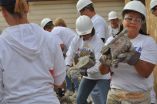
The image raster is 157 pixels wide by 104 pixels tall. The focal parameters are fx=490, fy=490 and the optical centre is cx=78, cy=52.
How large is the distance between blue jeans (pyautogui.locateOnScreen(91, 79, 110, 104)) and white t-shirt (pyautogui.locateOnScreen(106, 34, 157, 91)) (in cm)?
237

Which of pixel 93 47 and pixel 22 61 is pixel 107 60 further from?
pixel 93 47

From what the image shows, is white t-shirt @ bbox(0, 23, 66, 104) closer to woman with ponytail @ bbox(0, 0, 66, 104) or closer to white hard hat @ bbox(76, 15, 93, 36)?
woman with ponytail @ bbox(0, 0, 66, 104)

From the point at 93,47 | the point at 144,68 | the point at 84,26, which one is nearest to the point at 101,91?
the point at 93,47

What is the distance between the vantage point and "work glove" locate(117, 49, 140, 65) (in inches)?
172

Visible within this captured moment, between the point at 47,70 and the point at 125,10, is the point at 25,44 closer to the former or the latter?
the point at 47,70

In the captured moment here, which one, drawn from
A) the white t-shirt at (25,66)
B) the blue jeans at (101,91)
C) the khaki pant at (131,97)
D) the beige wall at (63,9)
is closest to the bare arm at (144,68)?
the khaki pant at (131,97)

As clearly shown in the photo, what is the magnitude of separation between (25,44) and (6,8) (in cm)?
30

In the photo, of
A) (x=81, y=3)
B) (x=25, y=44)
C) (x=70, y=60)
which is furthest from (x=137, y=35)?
(x=81, y=3)

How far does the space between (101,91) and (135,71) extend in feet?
8.63

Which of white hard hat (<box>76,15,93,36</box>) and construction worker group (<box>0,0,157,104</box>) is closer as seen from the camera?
construction worker group (<box>0,0,157,104</box>)

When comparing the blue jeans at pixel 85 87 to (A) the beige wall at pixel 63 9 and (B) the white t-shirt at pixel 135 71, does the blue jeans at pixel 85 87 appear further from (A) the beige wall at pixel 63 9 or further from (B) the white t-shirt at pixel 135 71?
(A) the beige wall at pixel 63 9

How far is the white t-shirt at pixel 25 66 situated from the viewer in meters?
3.52

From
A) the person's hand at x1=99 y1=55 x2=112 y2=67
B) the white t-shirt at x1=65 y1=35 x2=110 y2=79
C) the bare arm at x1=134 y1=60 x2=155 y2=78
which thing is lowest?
the white t-shirt at x1=65 y1=35 x2=110 y2=79

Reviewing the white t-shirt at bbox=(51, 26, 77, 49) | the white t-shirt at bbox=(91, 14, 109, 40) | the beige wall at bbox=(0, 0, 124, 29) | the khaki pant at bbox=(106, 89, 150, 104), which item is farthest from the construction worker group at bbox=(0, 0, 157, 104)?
the beige wall at bbox=(0, 0, 124, 29)
